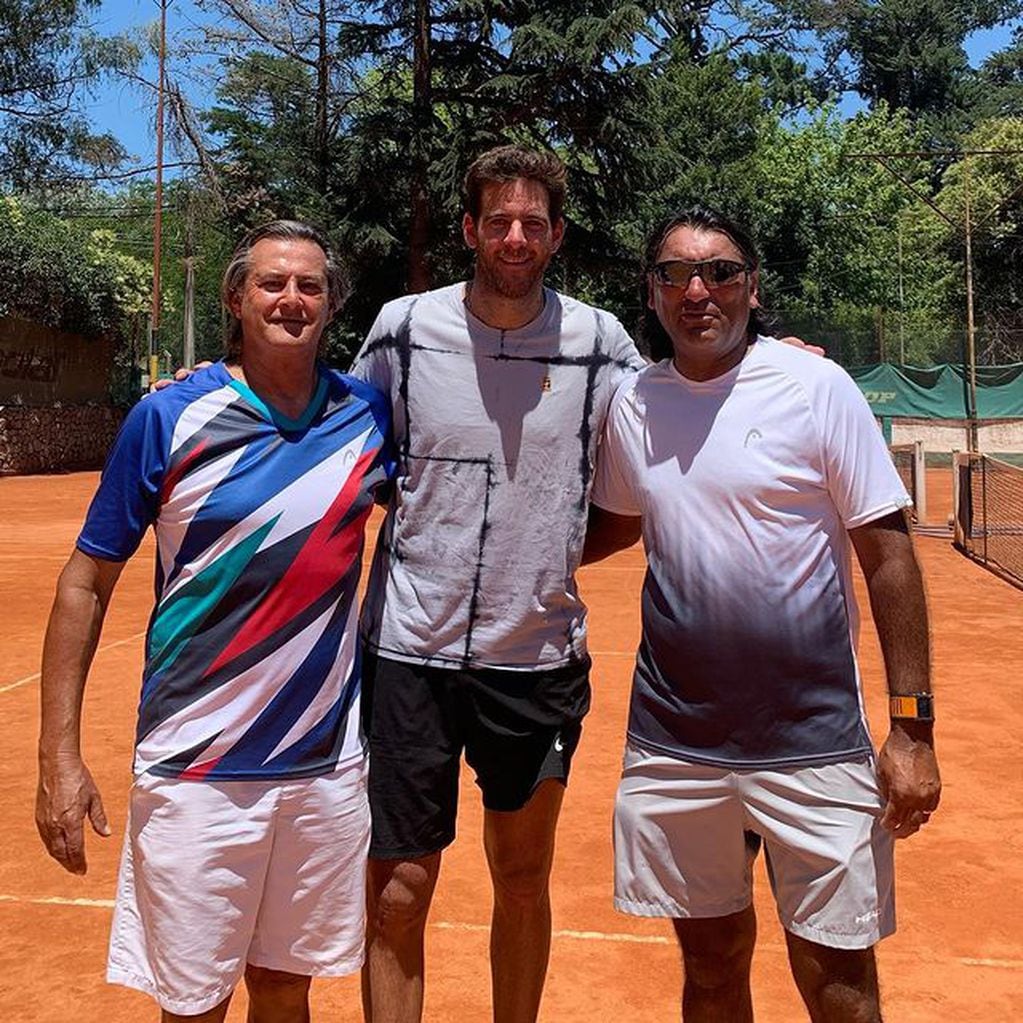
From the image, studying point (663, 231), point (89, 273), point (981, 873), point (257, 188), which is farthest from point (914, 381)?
point (663, 231)

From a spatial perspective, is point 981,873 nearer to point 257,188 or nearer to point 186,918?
point 186,918

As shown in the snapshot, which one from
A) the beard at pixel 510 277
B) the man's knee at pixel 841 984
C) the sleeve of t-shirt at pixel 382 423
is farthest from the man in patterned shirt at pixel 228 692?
the man's knee at pixel 841 984

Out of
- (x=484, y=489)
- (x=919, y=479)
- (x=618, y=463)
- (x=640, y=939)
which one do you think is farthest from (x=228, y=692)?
(x=919, y=479)

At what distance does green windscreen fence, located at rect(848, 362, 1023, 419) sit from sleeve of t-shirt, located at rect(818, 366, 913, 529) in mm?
21859

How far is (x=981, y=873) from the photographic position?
464 centimetres

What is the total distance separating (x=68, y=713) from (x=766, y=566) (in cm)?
148

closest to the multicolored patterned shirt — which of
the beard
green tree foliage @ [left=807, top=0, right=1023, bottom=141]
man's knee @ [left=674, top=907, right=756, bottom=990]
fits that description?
the beard

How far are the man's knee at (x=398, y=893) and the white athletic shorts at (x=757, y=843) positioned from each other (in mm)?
494

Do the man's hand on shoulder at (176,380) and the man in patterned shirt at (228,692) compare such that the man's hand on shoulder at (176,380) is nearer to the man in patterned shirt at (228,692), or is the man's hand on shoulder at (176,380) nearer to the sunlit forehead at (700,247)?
the man in patterned shirt at (228,692)

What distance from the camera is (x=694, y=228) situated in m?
2.83

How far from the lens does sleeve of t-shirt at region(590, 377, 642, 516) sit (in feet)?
9.49

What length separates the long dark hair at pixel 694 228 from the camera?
284cm

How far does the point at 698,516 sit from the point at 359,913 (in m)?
1.14

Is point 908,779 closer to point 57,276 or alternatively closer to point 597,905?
point 597,905
